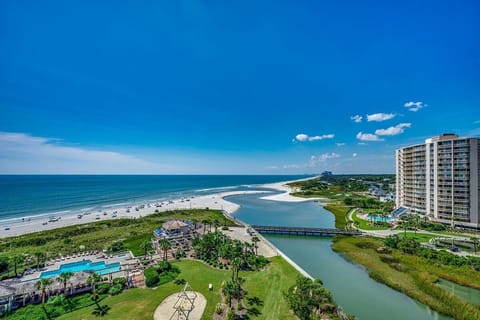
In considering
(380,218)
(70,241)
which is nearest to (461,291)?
(380,218)

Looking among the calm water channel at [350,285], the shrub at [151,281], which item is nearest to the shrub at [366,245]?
the calm water channel at [350,285]

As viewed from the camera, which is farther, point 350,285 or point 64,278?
point 350,285

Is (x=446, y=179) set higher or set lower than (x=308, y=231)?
higher

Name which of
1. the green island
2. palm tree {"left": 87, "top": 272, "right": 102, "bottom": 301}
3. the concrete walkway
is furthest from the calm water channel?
palm tree {"left": 87, "top": 272, "right": 102, "bottom": 301}

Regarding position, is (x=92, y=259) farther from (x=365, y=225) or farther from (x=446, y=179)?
(x=446, y=179)

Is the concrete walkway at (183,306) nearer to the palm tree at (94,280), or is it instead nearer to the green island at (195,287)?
the green island at (195,287)

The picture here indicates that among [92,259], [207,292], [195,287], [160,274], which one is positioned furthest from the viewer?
[92,259]
